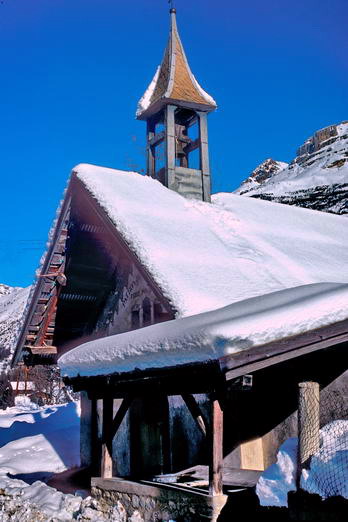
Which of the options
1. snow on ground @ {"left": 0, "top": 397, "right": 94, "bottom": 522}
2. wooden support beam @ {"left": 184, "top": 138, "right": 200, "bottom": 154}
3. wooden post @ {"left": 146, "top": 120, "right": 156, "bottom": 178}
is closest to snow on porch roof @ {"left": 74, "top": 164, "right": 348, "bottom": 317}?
wooden post @ {"left": 146, "top": 120, "right": 156, "bottom": 178}

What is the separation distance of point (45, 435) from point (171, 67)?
9.94 m

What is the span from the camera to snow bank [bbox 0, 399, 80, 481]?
10214 mm

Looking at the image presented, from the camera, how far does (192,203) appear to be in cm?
1156

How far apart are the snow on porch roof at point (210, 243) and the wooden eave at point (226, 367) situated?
1.06 metres

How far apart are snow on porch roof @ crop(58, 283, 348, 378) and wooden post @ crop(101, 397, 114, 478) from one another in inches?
29.0

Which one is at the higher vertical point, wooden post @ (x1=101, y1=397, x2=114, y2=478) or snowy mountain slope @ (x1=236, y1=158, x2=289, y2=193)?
snowy mountain slope @ (x1=236, y1=158, x2=289, y2=193)

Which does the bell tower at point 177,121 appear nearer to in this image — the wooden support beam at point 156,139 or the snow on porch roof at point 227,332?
the wooden support beam at point 156,139

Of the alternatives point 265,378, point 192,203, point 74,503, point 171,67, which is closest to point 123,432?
point 74,503

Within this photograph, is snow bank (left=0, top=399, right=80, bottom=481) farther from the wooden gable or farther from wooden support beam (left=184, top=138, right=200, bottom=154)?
wooden support beam (left=184, top=138, right=200, bottom=154)

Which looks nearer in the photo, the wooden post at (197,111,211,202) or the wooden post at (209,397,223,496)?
the wooden post at (209,397,223,496)

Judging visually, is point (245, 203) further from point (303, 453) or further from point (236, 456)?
point (303, 453)

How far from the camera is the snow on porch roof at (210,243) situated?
7480mm

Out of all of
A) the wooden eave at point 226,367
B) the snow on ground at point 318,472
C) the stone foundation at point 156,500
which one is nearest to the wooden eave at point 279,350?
the wooden eave at point 226,367

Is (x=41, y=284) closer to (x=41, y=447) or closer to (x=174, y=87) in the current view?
(x=41, y=447)
